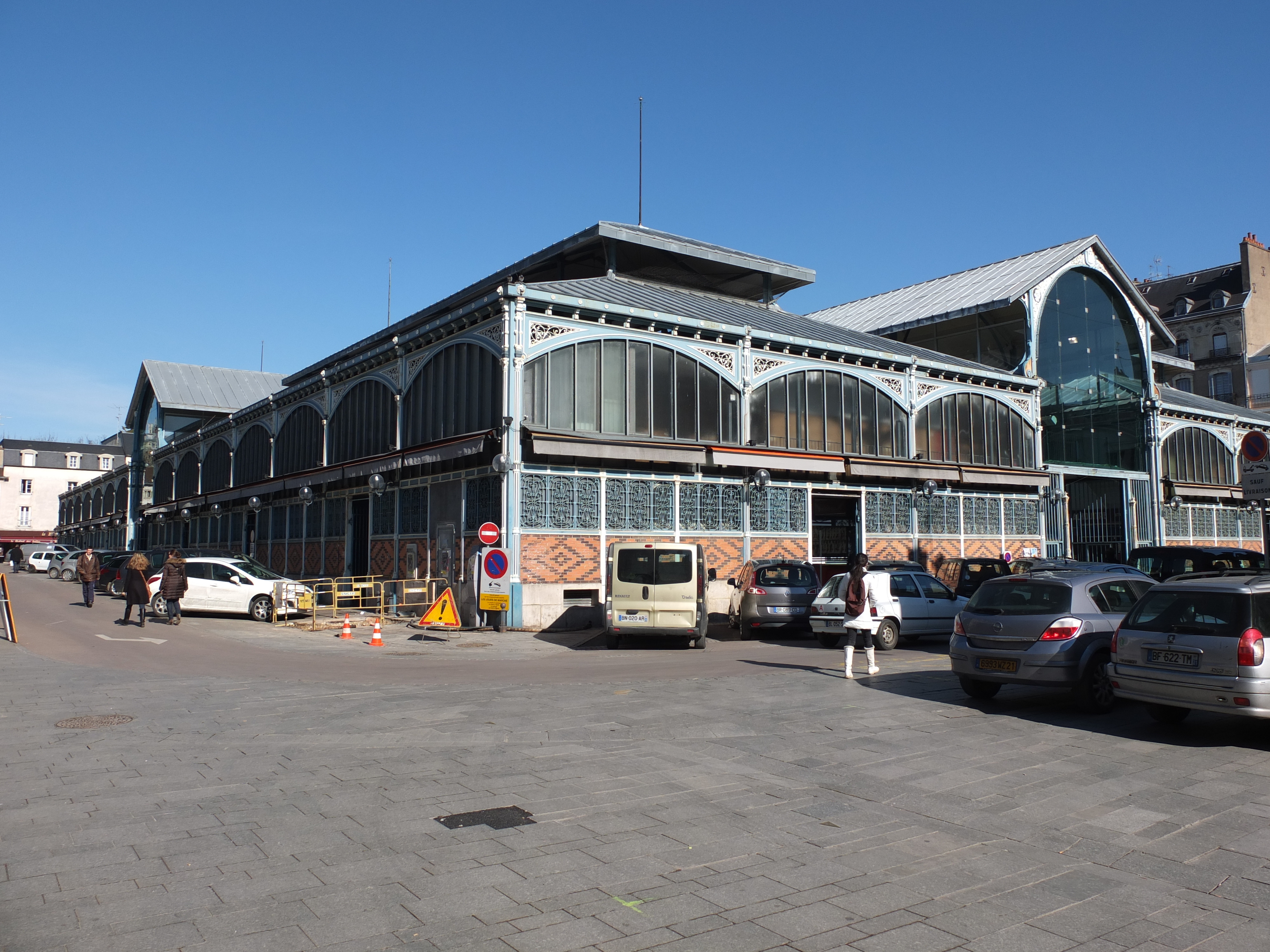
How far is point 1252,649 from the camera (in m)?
8.84

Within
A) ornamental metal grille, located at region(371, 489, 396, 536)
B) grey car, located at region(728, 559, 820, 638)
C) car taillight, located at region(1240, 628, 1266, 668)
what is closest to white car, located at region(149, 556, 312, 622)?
ornamental metal grille, located at region(371, 489, 396, 536)

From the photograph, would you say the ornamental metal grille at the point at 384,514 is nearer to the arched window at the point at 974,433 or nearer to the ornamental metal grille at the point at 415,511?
the ornamental metal grille at the point at 415,511

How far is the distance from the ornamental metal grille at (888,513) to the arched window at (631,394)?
589cm

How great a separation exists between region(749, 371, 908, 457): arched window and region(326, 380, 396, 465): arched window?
37.3 feet

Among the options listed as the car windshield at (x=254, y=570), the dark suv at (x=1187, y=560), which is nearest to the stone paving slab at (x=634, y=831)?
the dark suv at (x=1187, y=560)

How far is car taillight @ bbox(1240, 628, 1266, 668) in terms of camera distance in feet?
28.9

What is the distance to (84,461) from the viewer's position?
109 m

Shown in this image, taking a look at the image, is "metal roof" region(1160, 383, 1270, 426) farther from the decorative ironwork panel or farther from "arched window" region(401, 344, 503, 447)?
"arched window" region(401, 344, 503, 447)

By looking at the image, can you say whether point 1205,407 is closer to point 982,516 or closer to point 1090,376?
point 1090,376

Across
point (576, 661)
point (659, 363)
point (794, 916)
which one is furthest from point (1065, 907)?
point (659, 363)

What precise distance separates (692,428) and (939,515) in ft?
36.0

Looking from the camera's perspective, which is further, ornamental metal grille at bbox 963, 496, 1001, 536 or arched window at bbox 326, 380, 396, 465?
ornamental metal grille at bbox 963, 496, 1001, 536

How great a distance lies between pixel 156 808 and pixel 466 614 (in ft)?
54.6

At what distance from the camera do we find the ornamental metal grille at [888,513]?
1174 inches
